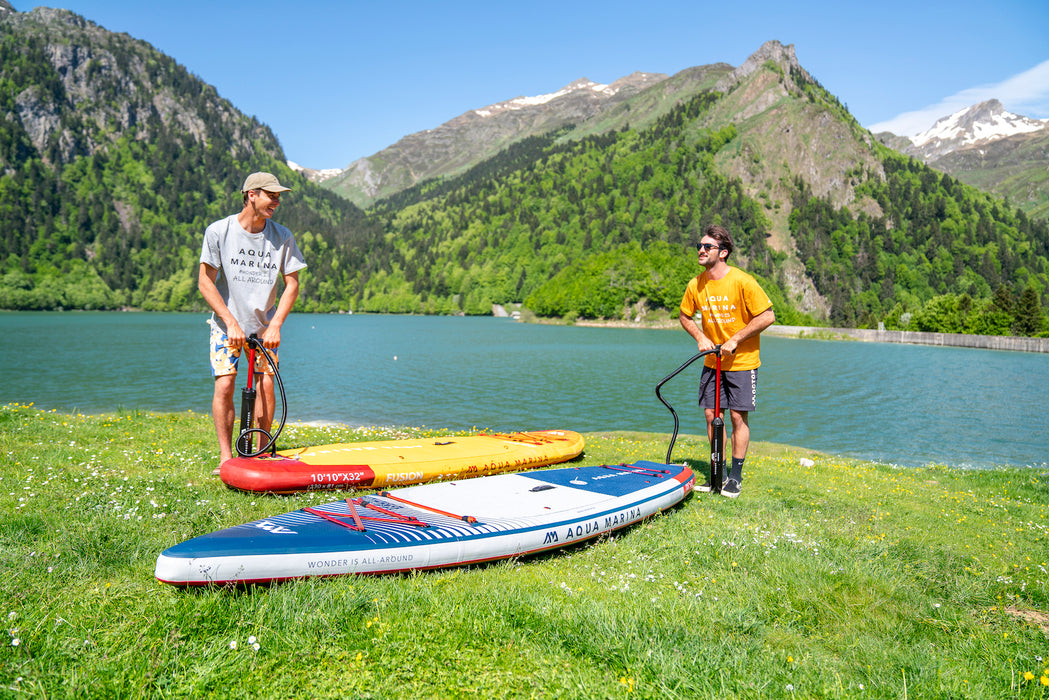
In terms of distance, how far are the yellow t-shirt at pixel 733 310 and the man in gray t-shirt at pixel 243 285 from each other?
5475 mm

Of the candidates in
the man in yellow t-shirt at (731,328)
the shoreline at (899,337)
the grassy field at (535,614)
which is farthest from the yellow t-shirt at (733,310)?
the shoreline at (899,337)

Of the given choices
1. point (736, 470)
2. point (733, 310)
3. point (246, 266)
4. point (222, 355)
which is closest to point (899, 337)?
point (736, 470)

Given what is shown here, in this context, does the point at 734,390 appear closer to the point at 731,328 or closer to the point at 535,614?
the point at 731,328

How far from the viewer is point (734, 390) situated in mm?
8188

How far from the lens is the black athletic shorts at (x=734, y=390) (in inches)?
318

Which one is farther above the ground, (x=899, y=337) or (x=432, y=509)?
(x=432, y=509)

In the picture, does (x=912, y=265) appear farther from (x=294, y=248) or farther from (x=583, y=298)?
(x=294, y=248)

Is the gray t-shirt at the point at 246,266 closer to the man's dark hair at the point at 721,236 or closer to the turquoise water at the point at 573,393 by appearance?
the man's dark hair at the point at 721,236

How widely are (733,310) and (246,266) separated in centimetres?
630

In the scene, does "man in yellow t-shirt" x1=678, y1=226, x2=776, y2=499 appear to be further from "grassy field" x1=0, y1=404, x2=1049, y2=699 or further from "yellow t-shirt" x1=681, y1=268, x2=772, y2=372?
"grassy field" x1=0, y1=404, x2=1049, y2=699

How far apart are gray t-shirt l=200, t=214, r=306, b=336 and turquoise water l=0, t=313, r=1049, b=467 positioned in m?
13.2

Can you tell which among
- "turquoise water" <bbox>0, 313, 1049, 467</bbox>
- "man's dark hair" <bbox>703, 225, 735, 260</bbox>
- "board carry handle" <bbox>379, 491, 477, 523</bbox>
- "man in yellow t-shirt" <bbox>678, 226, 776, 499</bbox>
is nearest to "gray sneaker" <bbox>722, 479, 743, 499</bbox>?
"man in yellow t-shirt" <bbox>678, 226, 776, 499</bbox>

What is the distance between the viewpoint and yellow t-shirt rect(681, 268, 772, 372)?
7.98 metres

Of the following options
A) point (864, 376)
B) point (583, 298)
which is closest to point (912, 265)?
point (583, 298)
